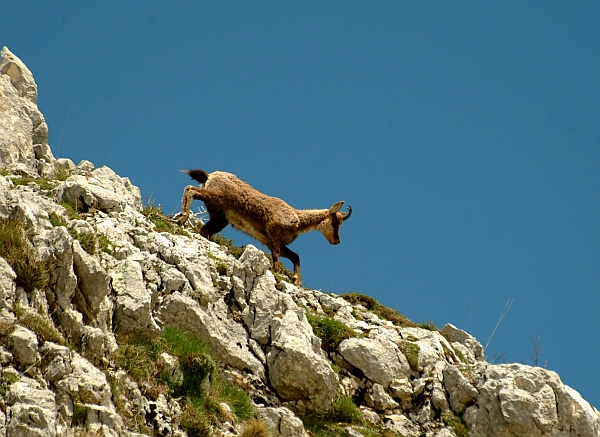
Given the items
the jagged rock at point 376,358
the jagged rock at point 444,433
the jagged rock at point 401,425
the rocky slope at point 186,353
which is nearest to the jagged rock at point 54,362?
the rocky slope at point 186,353

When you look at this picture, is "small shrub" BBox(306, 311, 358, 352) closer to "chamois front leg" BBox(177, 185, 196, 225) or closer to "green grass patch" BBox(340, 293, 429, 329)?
"green grass patch" BBox(340, 293, 429, 329)

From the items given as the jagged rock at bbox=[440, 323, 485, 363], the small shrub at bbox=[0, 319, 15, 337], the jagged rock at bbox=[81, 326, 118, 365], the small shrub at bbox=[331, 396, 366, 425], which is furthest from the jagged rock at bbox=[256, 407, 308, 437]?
the jagged rock at bbox=[440, 323, 485, 363]

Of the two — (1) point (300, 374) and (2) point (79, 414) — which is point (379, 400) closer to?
(1) point (300, 374)

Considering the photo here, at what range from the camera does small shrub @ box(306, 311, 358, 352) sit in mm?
13289

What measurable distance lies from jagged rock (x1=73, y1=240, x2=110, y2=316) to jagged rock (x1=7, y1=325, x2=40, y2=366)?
1.66 metres

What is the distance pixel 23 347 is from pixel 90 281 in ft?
6.22

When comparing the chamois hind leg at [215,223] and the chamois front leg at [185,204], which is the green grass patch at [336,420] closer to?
the chamois front leg at [185,204]

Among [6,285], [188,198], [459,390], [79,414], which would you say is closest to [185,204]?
[188,198]

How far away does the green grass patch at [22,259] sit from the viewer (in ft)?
30.2

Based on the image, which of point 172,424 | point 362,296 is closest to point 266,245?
point 362,296

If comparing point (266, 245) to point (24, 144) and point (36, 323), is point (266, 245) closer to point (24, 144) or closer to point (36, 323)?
point (24, 144)

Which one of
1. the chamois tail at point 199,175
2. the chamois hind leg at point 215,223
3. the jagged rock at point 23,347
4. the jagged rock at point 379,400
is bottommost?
the jagged rock at point 23,347

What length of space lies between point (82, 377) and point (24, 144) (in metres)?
7.96

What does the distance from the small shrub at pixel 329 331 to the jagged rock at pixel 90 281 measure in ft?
14.5
